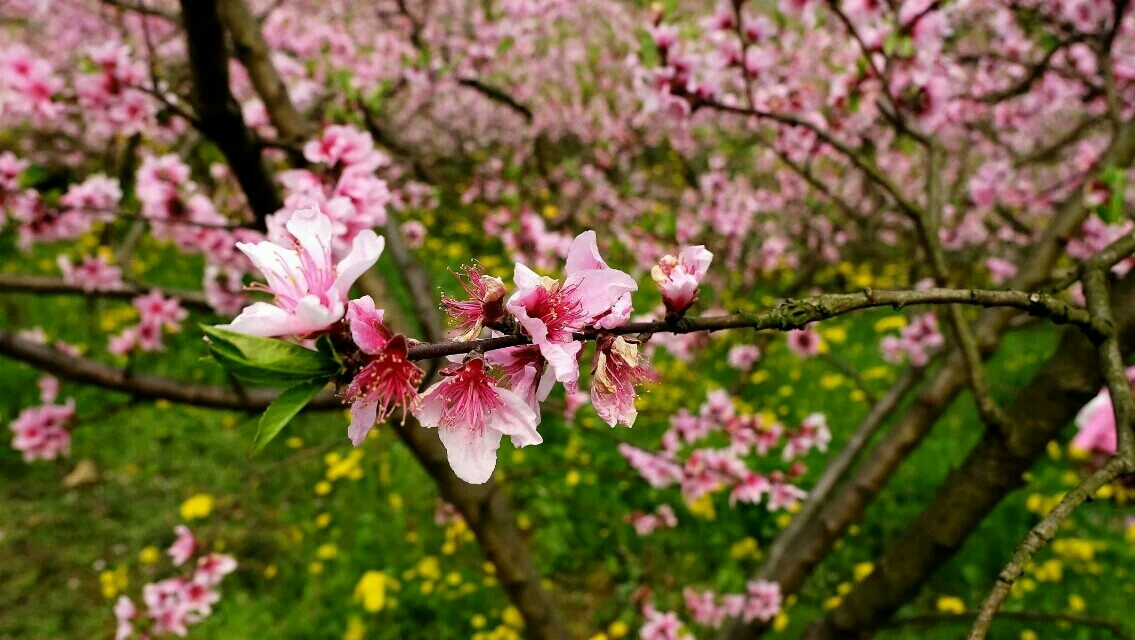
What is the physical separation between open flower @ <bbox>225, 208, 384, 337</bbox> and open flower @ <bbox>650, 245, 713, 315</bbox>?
314 millimetres

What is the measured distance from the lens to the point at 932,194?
189cm

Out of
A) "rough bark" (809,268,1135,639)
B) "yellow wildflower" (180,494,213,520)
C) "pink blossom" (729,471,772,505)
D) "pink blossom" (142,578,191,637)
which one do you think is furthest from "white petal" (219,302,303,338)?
"yellow wildflower" (180,494,213,520)

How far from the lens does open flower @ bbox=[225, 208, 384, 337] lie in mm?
642

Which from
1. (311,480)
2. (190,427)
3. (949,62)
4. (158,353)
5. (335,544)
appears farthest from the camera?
(158,353)

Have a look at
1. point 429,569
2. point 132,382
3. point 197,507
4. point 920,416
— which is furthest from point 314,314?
point 197,507

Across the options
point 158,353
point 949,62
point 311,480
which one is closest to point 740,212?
point 949,62

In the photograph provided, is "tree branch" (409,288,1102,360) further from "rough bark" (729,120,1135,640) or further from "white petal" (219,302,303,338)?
"rough bark" (729,120,1135,640)

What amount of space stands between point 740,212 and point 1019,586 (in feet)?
10.0

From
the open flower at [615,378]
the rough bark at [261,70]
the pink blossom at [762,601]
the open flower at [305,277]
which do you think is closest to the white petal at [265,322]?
the open flower at [305,277]

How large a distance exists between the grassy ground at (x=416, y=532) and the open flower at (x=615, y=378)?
4.99ft

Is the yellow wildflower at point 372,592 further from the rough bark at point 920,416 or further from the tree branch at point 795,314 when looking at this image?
the tree branch at point 795,314

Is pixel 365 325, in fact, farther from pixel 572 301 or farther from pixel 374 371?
pixel 572 301

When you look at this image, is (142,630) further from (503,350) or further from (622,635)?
(503,350)

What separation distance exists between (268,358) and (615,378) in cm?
40
